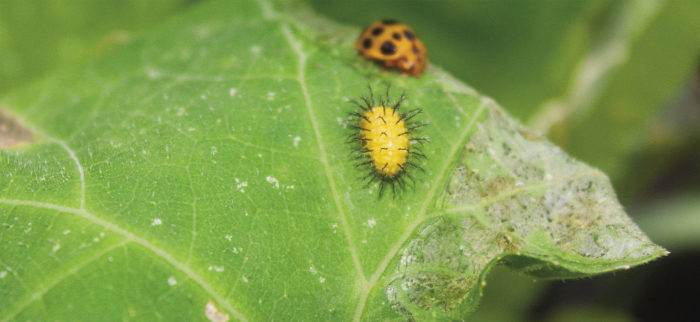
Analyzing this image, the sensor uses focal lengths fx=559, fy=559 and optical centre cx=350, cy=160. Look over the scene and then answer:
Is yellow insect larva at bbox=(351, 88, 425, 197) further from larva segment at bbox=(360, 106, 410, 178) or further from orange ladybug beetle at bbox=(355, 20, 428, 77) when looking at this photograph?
orange ladybug beetle at bbox=(355, 20, 428, 77)

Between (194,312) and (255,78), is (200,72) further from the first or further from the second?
(194,312)

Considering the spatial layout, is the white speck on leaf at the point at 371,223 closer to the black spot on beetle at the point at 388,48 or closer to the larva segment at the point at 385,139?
the larva segment at the point at 385,139

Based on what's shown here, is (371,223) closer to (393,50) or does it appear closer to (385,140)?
(385,140)

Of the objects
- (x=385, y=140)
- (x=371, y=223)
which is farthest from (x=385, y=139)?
(x=371, y=223)

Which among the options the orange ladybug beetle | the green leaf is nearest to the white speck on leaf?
the green leaf

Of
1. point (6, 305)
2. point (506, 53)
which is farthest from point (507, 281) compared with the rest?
point (6, 305)
